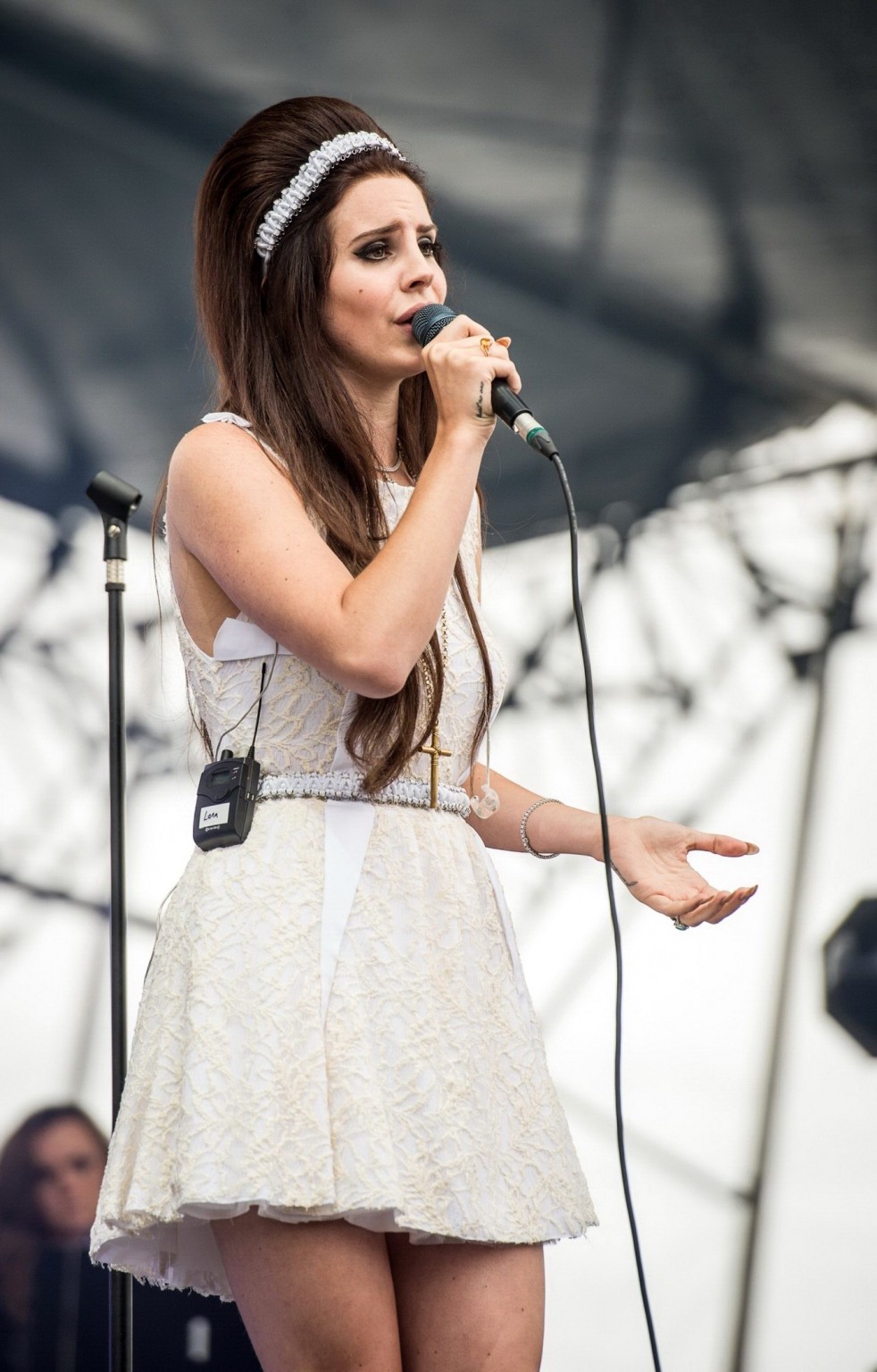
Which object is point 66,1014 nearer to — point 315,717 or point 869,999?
point 869,999

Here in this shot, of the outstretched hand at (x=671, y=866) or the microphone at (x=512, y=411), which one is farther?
the outstretched hand at (x=671, y=866)

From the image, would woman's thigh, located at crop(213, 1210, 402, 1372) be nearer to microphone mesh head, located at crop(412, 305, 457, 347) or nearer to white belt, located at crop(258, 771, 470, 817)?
white belt, located at crop(258, 771, 470, 817)

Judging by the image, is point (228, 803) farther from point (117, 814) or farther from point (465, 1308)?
point (117, 814)

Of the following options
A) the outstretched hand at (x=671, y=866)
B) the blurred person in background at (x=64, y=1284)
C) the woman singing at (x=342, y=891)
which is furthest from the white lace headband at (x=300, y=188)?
the blurred person in background at (x=64, y=1284)

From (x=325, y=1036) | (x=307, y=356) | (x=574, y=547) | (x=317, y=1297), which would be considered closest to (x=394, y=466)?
(x=307, y=356)

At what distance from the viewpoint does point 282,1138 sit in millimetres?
1062

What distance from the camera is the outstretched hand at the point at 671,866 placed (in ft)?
4.21

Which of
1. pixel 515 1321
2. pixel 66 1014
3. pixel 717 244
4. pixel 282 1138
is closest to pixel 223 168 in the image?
pixel 282 1138

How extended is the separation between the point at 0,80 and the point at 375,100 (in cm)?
83

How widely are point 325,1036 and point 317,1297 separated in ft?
0.63

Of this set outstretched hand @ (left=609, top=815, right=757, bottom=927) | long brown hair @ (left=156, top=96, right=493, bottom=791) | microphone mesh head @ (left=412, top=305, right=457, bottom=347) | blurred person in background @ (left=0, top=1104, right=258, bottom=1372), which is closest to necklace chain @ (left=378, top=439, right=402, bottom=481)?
long brown hair @ (left=156, top=96, right=493, bottom=791)

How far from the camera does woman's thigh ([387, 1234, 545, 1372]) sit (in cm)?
114

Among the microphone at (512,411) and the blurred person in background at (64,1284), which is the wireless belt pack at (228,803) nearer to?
the microphone at (512,411)

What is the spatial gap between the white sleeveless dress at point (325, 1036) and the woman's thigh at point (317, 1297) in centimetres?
3
